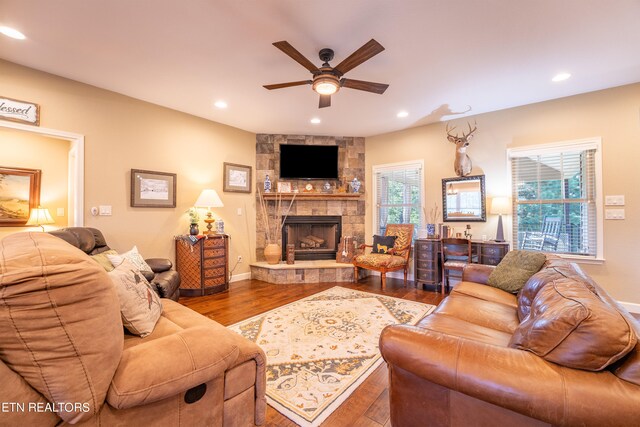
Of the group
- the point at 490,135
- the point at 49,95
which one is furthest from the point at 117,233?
the point at 490,135

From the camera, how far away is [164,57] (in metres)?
2.68

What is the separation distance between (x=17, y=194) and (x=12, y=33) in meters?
2.61

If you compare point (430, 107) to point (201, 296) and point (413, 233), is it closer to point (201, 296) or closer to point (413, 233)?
point (413, 233)

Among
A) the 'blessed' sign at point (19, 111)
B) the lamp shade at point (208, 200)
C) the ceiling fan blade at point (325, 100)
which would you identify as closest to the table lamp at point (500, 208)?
the ceiling fan blade at point (325, 100)

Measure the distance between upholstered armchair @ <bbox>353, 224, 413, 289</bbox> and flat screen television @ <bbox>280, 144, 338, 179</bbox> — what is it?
159cm

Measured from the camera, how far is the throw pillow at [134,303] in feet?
4.47

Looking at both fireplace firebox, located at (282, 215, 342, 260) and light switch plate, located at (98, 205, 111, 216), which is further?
fireplace firebox, located at (282, 215, 342, 260)

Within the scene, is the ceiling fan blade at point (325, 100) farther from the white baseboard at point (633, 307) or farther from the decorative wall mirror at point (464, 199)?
the white baseboard at point (633, 307)

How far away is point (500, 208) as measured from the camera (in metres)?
3.79

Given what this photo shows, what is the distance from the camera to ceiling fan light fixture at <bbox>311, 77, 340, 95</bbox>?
2514mm

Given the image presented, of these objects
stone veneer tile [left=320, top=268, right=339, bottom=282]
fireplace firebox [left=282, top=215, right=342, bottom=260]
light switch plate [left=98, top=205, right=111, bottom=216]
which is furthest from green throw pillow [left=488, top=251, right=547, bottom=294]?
light switch plate [left=98, top=205, right=111, bottom=216]

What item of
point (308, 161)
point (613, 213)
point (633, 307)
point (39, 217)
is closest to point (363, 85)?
point (308, 161)

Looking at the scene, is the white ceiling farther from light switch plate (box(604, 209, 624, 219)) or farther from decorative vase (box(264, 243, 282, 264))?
decorative vase (box(264, 243, 282, 264))

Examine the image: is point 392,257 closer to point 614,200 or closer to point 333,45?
point 614,200
